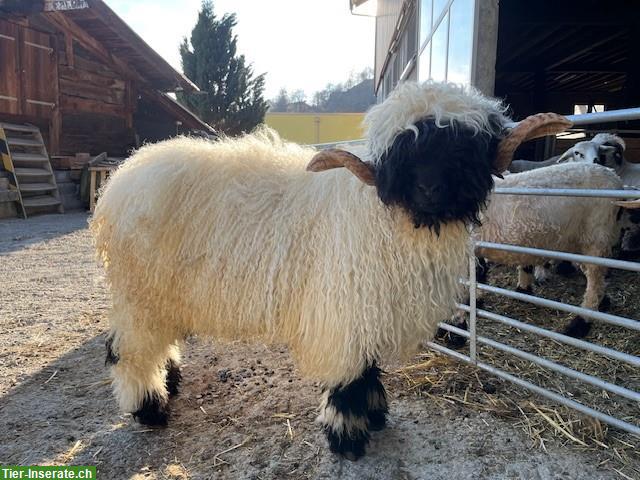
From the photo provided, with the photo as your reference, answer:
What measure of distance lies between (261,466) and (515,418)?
5.50 feet

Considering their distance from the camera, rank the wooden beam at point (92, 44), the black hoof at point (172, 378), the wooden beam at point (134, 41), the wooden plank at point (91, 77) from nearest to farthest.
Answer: the black hoof at point (172, 378)
the wooden beam at point (92, 44)
the wooden beam at point (134, 41)
the wooden plank at point (91, 77)

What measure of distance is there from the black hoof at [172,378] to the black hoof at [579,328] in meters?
3.47

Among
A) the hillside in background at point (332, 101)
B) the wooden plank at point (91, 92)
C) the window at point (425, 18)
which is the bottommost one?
the wooden plank at point (91, 92)

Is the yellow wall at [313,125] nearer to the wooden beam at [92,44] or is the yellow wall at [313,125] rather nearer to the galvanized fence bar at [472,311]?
the wooden beam at [92,44]

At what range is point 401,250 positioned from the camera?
7.71ft

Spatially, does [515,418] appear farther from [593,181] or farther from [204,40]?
[204,40]

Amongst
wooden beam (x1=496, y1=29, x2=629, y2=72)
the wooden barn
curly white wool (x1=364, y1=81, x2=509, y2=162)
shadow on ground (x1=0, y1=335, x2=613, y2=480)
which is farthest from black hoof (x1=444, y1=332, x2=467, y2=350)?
wooden beam (x1=496, y1=29, x2=629, y2=72)

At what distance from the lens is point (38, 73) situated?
1203 centimetres

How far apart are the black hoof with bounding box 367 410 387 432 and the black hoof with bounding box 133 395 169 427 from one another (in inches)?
53.8

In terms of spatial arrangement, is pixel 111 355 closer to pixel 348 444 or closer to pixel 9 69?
pixel 348 444

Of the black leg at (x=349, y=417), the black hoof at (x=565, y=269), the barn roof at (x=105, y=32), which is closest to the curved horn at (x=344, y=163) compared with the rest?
the black leg at (x=349, y=417)

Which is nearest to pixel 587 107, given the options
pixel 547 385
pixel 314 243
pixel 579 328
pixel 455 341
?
pixel 579 328

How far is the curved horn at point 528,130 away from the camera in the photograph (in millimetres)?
2131

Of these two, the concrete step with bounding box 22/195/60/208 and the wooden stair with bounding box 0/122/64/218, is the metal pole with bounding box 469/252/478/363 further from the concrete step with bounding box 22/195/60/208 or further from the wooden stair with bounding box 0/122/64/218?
the concrete step with bounding box 22/195/60/208
